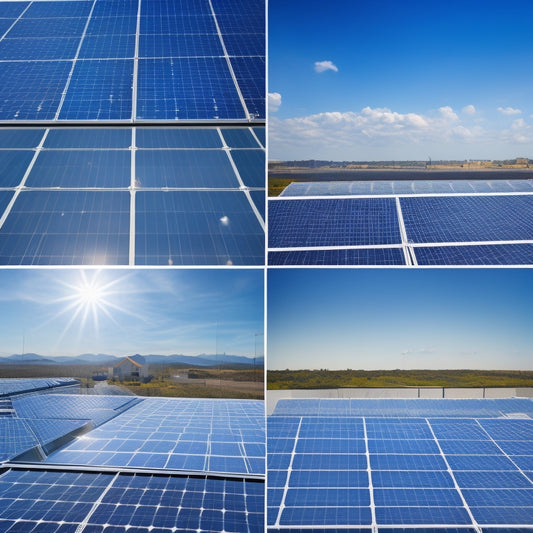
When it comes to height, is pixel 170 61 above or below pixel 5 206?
above

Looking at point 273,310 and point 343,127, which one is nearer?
point 273,310

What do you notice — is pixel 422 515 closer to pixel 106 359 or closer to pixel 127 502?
pixel 127 502

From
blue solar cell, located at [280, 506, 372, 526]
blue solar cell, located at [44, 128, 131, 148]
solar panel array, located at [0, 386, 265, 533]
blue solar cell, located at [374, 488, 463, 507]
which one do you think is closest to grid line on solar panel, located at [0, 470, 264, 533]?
solar panel array, located at [0, 386, 265, 533]

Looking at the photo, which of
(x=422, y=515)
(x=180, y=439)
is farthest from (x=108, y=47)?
(x=422, y=515)

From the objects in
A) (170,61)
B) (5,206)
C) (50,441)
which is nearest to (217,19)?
(170,61)

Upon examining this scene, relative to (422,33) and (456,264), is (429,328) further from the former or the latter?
(422,33)

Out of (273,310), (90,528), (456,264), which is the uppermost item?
(456,264)
